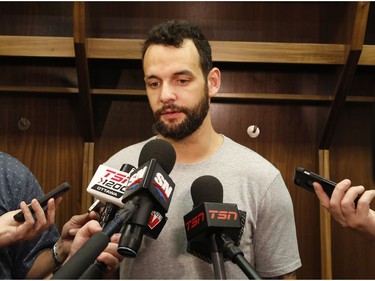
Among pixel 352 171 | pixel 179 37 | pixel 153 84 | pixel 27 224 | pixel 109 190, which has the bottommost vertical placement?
pixel 352 171

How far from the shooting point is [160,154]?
0.81 meters

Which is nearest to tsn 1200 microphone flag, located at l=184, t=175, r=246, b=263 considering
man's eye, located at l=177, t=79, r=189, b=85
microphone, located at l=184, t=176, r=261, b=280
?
microphone, located at l=184, t=176, r=261, b=280

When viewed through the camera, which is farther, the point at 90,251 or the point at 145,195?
the point at 145,195

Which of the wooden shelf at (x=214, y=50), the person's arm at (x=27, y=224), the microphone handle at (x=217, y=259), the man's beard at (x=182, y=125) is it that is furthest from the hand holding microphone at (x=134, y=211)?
the wooden shelf at (x=214, y=50)

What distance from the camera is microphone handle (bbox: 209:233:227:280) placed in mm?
665

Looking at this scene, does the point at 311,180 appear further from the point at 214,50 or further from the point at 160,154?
the point at 214,50

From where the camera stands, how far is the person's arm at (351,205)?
896 mm

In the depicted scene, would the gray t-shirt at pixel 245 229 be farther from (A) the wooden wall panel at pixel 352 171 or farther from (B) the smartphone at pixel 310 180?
(A) the wooden wall panel at pixel 352 171

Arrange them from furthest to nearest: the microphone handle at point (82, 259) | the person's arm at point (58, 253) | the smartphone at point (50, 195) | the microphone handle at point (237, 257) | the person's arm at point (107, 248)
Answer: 1. the person's arm at point (58, 253)
2. the smartphone at point (50, 195)
3. the person's arm at point (107, 248)
4. the microphone handle at point (237, 257)
5. the microphone handle at point (82, 259)

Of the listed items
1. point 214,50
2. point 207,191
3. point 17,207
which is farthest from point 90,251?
point 214,50

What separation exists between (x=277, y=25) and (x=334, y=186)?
169 cm

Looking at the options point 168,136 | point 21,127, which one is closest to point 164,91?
point 168,136

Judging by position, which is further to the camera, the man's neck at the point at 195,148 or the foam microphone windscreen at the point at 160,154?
the man's neck at the point at 195,148

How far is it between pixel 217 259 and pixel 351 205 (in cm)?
35
